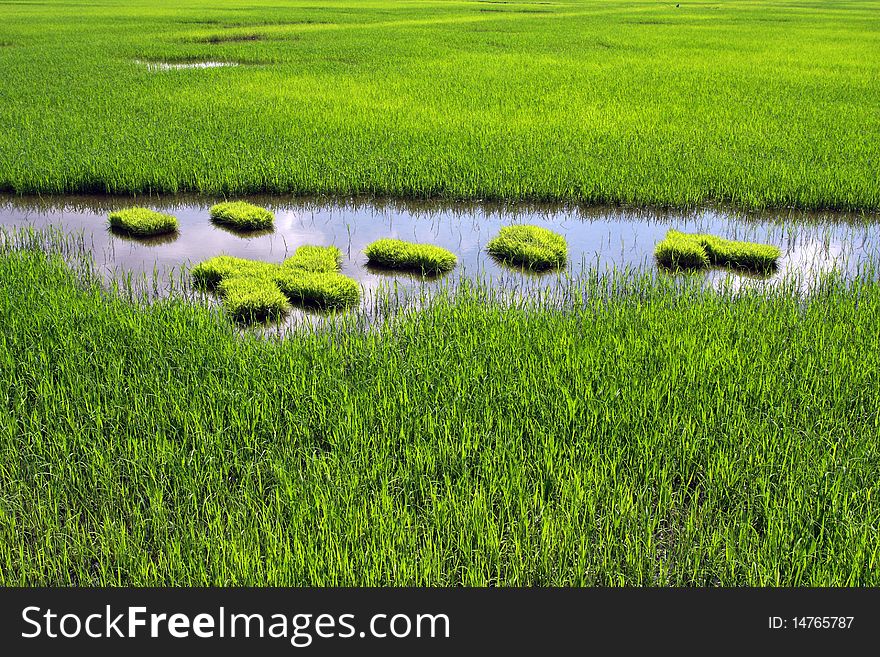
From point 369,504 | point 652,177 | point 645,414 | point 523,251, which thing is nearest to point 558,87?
point 652,177

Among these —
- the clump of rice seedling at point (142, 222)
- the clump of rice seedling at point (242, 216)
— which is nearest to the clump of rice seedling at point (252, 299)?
the clump of rice seedling at point (242, 216)

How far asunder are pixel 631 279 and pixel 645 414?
2.48 metres

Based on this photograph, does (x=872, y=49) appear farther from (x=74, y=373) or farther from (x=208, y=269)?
(x=74, y=373)

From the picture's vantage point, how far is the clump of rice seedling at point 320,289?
217 inches

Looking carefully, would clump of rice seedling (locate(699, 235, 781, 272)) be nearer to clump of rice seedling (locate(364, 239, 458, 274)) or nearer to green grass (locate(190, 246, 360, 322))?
clump of rice seedling (locate(364, 239, 458, 274))

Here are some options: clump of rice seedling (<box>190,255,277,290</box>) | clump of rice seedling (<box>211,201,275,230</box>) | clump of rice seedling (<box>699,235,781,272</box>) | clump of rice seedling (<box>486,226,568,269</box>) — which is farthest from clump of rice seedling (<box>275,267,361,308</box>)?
clump of rice seedling (<box>699,235,781,272</box>)

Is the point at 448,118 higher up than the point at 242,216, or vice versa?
the point at 448,118

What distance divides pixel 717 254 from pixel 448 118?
565cm

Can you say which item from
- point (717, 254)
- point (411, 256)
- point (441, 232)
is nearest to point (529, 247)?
point (411, 256)

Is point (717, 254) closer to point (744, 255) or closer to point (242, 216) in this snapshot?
point (744, 255)

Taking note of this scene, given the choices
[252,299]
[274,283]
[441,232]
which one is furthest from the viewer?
[441,232]

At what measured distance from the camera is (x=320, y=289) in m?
5.56

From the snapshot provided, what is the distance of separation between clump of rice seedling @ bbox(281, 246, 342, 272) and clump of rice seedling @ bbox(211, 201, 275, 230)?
3.25 feet

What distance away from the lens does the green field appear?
8.28 metres
